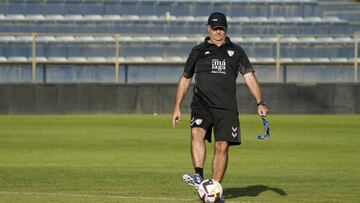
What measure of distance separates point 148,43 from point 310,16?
267 inches

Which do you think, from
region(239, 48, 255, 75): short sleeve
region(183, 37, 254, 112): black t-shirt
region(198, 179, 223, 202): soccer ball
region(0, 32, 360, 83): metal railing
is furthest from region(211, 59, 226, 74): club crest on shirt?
region(0, 32, 360, 83): metal railing

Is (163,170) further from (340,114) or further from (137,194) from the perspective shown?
(340,114)

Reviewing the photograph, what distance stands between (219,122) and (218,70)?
52 centimetres

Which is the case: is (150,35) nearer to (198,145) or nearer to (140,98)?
(140,98)

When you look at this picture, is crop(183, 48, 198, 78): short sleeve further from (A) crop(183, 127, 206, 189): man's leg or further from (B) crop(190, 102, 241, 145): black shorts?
(A) crop(183, 127, 206, 189): man's leg

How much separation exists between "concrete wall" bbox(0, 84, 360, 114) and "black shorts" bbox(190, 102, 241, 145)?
18.1 m

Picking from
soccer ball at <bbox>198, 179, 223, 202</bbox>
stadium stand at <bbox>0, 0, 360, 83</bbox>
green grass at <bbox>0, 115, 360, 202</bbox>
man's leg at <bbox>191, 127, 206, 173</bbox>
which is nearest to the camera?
soccer ball at <bbox>198, 179, 223, 202</bbox>

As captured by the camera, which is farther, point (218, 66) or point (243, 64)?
point (243, 64)

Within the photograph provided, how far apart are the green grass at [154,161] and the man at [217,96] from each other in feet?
1.56

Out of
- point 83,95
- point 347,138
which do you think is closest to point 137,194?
Result: point 347,138

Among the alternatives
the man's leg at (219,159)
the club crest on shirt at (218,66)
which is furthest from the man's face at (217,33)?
the man's leg at (219,159)

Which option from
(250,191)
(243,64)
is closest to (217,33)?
(243,64)

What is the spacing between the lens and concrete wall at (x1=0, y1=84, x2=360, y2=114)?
94.0ft

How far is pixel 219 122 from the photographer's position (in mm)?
10672
